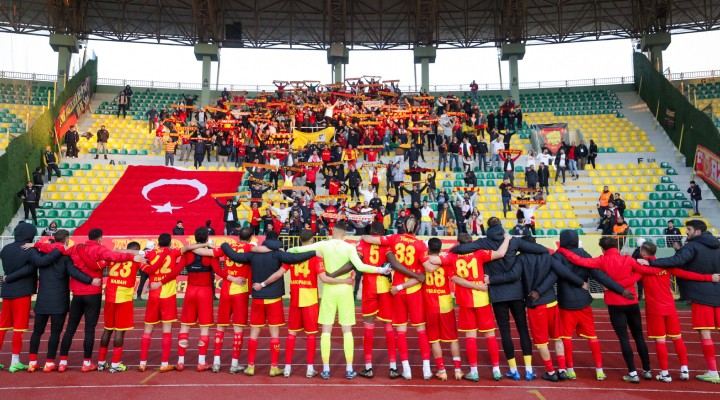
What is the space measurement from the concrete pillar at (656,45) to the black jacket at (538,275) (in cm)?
3086

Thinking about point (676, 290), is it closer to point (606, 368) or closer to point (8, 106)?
point (606, 368)

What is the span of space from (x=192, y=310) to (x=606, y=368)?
20.4 feet

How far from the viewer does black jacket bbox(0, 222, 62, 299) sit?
8.77 meters

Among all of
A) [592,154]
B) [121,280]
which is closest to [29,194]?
[121,280]

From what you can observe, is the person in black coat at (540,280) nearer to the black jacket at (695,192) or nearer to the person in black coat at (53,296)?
the person in black coat at (53,296)

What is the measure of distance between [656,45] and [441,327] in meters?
33.0

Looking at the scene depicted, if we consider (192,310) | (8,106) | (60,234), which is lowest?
(192,310)

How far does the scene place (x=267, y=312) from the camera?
858 cm

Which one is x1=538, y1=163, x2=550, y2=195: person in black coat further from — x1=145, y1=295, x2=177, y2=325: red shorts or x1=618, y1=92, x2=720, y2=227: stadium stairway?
x1=145, y1=295, x2=177, y2=325: red shorts

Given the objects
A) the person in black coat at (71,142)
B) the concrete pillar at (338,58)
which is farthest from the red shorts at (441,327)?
the concrete pillar at (338,58)

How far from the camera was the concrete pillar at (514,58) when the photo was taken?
36.9 m

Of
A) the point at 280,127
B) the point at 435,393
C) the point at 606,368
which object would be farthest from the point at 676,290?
the point at 280,127

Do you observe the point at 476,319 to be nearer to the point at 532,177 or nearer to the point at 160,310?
the point at 160,310

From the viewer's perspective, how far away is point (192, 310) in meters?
8.68
